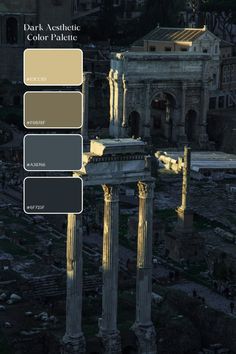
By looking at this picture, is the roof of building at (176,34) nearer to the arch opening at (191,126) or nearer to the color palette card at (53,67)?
the arch opening at (191,126)

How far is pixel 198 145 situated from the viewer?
59000 millimetres

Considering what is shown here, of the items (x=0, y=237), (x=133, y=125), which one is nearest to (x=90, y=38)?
(x=133, y=125)

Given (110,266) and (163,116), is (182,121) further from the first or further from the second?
(110,266)

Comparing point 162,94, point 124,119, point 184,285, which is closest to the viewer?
point 184,285

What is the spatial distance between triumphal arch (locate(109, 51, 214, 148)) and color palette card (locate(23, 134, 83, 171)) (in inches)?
1815

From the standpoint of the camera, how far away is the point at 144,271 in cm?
2178

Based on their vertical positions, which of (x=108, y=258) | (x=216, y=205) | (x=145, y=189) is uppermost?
(x=145, y=189)

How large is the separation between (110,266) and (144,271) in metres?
1.03

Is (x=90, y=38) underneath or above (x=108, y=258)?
above

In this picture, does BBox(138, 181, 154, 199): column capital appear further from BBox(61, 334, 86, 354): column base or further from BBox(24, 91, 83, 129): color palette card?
BBox(24, 91, 83, 129): color palette card

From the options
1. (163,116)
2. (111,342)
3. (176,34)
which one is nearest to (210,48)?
(176,34)

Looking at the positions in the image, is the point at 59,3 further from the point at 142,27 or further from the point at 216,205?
the point at 216,205

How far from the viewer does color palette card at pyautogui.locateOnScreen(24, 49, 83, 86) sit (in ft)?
34.3

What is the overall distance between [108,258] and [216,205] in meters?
23.2
